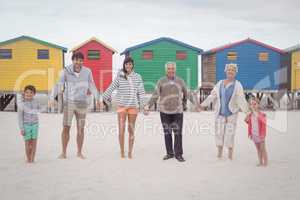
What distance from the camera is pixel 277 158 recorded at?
7.66 meters

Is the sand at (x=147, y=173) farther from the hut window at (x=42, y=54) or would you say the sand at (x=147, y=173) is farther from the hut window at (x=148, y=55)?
the hut window at (x=42, y=54)

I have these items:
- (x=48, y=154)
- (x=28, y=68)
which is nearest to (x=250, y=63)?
(x=28, y=68)

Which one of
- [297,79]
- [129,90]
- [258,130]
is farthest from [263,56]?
[129,90]

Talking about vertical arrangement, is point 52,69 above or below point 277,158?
above

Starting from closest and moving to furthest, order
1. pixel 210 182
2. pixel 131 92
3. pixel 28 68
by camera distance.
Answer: pixel 210 182 → pixel 131 92 → pixel 28 68

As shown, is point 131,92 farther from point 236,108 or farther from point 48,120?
point 48,120

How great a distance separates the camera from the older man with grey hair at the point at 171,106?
746 cm

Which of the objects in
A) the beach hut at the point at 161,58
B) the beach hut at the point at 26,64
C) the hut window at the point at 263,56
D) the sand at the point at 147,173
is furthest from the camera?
the hut window at the point at 263,56

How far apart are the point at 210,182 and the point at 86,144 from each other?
15.1 feet

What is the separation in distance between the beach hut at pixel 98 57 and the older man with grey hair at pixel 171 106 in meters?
12.4

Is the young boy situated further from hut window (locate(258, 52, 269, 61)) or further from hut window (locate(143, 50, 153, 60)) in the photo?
hut window (locate(258, 52, 269, 61))

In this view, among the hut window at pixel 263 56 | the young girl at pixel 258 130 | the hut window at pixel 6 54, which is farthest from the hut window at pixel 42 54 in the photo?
the young girl at pixel 258 130

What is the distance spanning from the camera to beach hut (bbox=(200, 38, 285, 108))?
20219 millimetres

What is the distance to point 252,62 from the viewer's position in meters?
20.3
